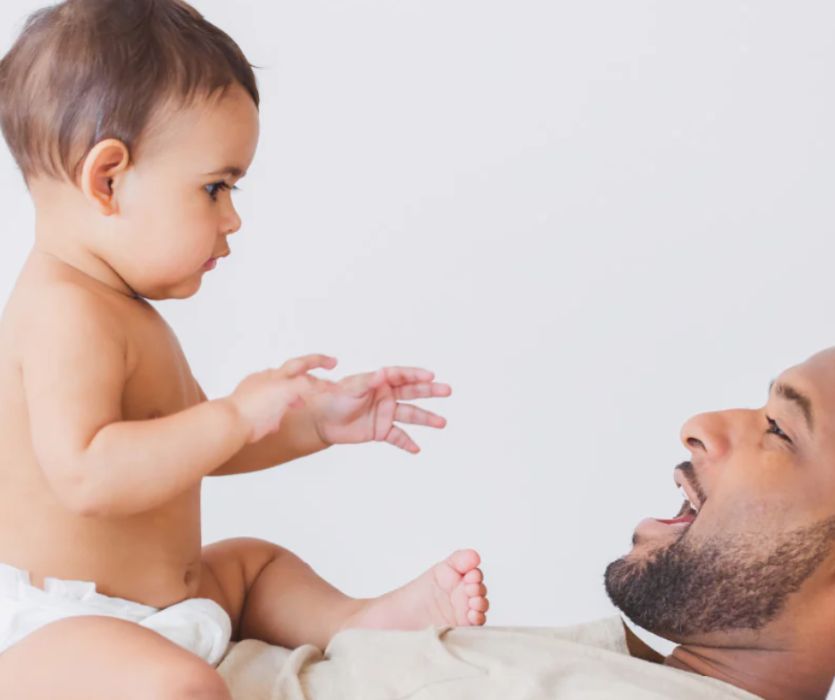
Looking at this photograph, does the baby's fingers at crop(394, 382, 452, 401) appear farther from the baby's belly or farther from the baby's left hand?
the baby's belly

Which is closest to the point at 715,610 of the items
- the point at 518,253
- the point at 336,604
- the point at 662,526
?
the point at 662,526

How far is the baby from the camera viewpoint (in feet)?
5.21

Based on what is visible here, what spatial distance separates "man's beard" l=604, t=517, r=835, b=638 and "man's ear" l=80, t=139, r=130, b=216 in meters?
0.71

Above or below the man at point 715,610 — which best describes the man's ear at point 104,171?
above

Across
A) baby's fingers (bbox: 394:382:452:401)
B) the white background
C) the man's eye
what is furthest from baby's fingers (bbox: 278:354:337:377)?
the white background

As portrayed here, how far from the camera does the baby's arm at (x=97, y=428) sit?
1582 millimetres

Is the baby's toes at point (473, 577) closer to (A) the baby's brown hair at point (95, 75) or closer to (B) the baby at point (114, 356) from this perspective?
(B) the baby at point (114, 356)

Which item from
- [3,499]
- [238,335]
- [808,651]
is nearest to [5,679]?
[3,499]

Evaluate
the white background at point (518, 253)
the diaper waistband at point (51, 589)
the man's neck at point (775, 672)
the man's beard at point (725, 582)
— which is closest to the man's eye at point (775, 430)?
the man's beard at point (725, 582)

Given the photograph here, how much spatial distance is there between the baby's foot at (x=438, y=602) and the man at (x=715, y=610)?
0.04 m

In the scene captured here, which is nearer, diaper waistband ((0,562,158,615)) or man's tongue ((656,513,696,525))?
diaper waistband ((0,562,158,615))

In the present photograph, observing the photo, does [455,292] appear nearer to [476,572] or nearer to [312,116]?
[312,116]

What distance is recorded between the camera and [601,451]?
2.94 meters

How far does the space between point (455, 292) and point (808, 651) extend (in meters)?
1.41
